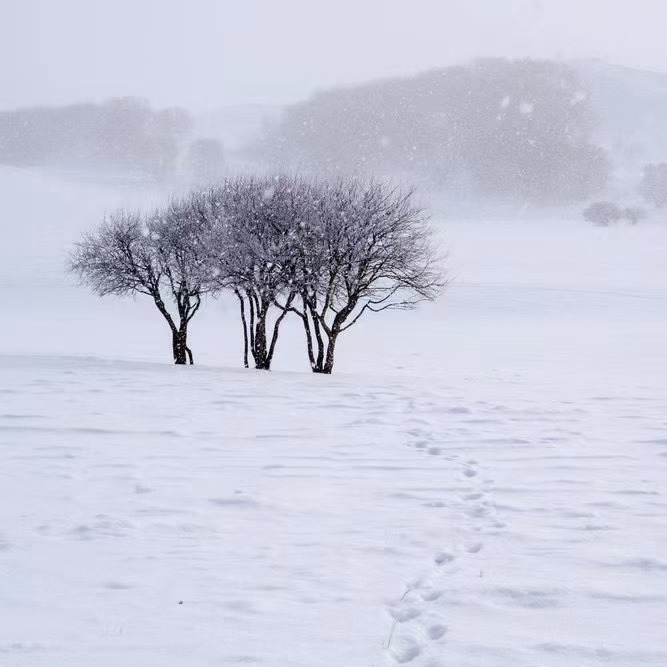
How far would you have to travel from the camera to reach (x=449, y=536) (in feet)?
24.5

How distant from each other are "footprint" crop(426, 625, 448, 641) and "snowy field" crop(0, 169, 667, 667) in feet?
0.05

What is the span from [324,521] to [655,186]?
116 meters

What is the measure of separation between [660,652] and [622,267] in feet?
218

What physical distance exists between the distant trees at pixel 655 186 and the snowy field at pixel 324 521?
96096 millimetres

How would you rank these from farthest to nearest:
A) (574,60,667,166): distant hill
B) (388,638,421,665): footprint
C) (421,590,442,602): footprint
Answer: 1. (574,60,667,166): distant hill
2. (421,590,442,602): footprint
3. (388,638,421,665): footprint

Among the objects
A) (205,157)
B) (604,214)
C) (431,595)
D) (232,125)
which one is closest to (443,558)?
(431,595)

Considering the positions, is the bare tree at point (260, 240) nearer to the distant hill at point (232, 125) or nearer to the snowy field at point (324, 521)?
the snowy field at point (324, 521)

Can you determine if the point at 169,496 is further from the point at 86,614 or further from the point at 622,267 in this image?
the point at 622,267

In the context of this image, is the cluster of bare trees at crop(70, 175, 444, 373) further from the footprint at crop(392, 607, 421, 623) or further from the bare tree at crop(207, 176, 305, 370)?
the footprint at crop(392, 607, 421, 623)

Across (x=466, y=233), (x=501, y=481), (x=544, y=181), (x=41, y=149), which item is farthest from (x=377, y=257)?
(x=41, y=149)

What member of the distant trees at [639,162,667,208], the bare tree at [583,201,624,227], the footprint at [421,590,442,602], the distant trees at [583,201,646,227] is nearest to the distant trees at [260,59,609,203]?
the distant trees at [639,162,667,208]

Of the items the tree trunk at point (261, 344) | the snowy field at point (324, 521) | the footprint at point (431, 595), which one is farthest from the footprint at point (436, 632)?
the tree trunk at point (261, 344)

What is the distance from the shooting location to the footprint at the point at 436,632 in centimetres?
525

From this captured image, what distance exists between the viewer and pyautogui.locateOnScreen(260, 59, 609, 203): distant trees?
12275cm
